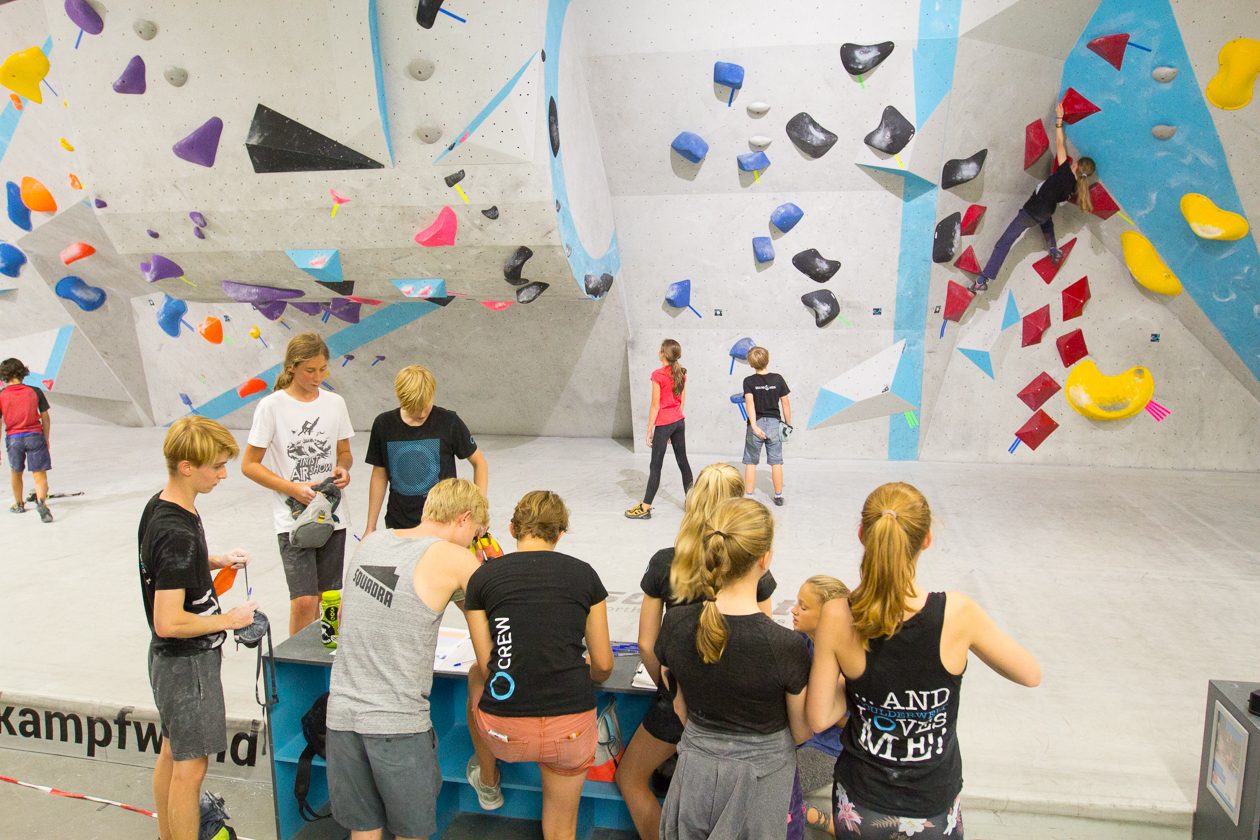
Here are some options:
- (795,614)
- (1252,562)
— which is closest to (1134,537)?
(1252,562)

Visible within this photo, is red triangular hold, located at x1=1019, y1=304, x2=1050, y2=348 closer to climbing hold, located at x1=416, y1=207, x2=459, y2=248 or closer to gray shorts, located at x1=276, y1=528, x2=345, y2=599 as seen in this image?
climbing hold, located at x1=416, y1=207, x2=459, y2=248

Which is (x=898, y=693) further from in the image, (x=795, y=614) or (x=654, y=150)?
(x=654, y=150)

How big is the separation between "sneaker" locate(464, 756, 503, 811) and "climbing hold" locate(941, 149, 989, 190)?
5601 mm

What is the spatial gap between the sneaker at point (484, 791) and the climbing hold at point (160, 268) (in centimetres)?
505

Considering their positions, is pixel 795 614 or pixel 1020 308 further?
pixel 1020 308

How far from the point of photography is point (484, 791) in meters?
2.79

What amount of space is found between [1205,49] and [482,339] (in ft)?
18.5

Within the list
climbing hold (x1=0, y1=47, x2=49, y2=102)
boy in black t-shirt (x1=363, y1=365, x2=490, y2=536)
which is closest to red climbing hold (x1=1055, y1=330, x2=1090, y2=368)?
boy in black t-shirt (x1=363, y1=365, x2=490, y2=536)

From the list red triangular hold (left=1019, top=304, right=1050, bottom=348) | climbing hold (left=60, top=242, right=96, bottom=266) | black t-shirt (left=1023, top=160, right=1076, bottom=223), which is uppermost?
black t-shirt (left=1023, top=160, right=1076, bottom=223)

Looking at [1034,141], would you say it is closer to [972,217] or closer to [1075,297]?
[972,217]

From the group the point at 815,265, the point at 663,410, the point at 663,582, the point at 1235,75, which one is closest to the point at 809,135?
the point at 815,265

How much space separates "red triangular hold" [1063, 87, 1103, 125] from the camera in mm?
6418

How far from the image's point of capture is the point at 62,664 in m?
3.98

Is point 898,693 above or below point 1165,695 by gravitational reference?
above
